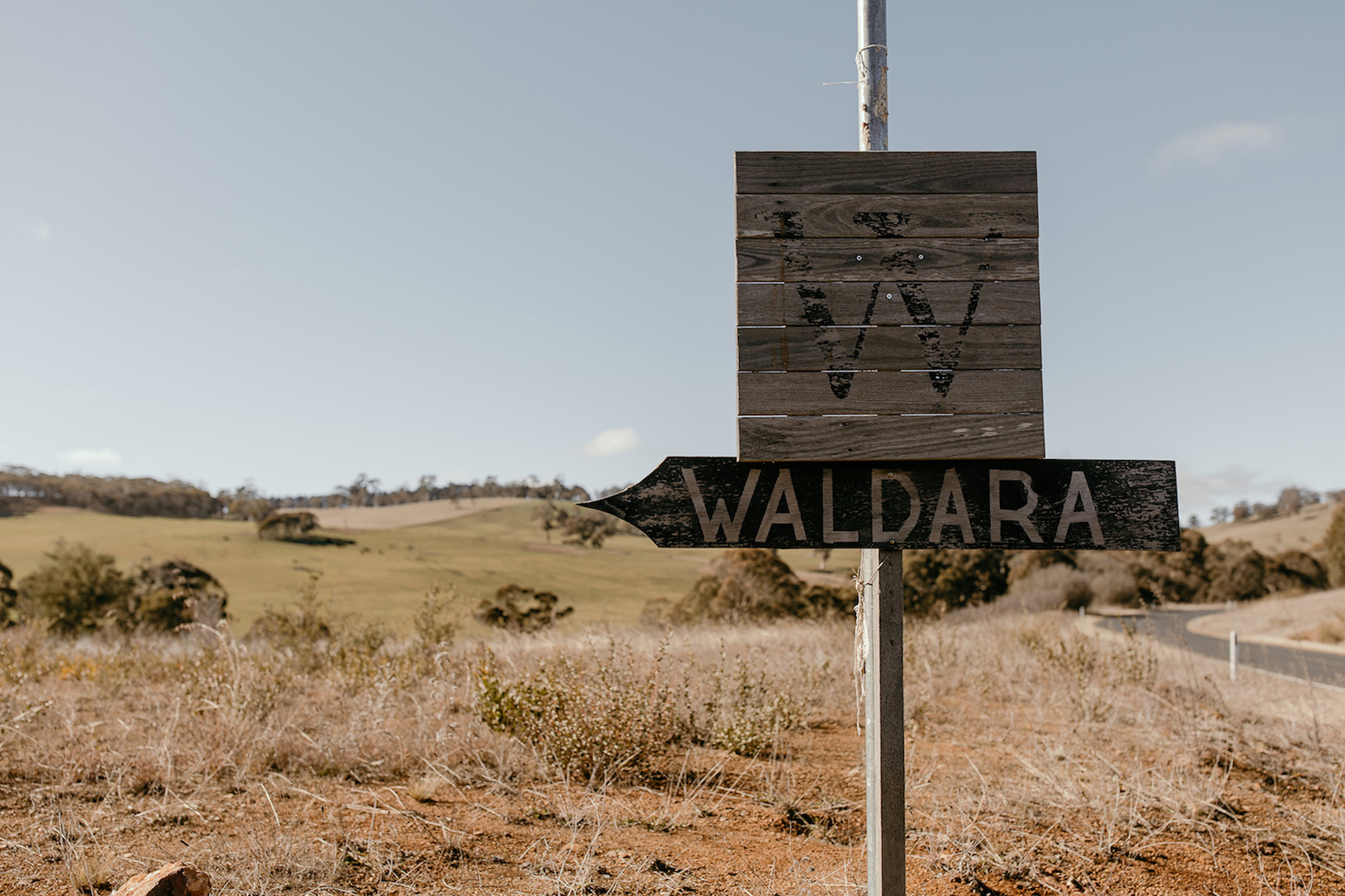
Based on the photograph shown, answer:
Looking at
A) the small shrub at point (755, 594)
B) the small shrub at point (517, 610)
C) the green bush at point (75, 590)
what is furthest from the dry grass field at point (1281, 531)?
the green bush at point (75, 590)

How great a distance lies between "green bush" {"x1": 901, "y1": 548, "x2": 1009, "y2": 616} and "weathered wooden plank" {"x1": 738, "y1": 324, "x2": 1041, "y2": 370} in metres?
23.7

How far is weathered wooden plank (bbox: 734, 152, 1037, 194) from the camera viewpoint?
2684 mm

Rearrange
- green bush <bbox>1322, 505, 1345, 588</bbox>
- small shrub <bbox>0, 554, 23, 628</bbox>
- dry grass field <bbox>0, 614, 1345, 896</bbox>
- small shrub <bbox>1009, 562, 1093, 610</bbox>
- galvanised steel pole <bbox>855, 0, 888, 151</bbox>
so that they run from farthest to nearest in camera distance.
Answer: green bush <bbox>1322, 505, 1345, 588</bbox>
small shrub <bbox>1009, 562, 1093, 610</bbox>
small shrub <bbox>0, 554, 23, 628</bbox>
dry grass field <bbox>0, 614, 1345, 896</bbox>
galvanised steel pole <bbox>855, 0, 888, 151</bbox>

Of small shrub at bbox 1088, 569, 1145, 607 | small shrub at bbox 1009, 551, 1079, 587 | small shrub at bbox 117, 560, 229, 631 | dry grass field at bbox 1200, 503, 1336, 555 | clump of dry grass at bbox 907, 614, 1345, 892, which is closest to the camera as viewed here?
clump of dry grass at bbox 907, 614, 1345, 892

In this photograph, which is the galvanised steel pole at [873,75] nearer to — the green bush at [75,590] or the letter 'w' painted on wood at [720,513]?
the letter 'w' painted on wood at [720,513]

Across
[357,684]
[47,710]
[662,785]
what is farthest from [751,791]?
[47,710]

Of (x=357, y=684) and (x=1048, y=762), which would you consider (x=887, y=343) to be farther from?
(x=357, y=684)

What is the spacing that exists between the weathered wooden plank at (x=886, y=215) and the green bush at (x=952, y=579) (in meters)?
23.7

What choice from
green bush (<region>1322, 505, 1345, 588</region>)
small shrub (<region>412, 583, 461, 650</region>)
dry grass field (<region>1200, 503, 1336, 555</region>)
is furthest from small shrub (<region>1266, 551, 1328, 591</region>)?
small shrub (<region>412, 583, 461, 650</region>)

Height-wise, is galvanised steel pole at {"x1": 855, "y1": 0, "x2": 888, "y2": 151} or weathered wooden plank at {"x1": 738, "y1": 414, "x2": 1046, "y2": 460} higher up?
galvanised steel pole at {"x1": 855, "y1": 0, "x2": 888, "y2": 151}

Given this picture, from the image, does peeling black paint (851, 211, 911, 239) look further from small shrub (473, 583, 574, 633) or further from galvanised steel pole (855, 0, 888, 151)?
small shrub (473, 583, 574, 633)

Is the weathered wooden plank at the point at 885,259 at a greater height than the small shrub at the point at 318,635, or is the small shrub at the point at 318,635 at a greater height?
the weathered wooden plank at the point at 885,259

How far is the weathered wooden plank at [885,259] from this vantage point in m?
2.65

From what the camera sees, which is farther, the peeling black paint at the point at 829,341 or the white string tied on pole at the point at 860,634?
the white string tied on pole at the point at 860,634
